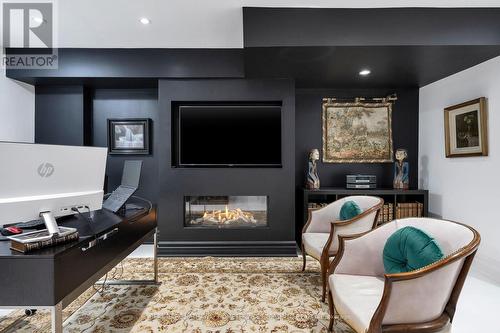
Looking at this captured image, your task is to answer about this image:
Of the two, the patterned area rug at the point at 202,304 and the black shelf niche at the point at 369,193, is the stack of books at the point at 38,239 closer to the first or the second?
the patterned area rug at the point at 202,304

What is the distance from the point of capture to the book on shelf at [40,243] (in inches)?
47.1

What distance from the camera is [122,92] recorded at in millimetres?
3904

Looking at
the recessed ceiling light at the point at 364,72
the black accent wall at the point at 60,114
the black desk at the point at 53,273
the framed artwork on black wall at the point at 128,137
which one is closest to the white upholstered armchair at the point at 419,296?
the black desk at the point at 53,273

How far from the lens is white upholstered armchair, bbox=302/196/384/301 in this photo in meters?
2.23

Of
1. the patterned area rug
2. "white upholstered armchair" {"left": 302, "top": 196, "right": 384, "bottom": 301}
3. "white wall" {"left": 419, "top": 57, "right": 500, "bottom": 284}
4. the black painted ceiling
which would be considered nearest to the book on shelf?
the patterned area rug

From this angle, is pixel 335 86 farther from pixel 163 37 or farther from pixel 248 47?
pixel 163 37

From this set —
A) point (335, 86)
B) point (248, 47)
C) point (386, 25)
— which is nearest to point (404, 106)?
point (335, 86)

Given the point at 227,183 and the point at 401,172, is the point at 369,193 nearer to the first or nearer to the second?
the point at 401,172

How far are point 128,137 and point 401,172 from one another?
13.5 feet

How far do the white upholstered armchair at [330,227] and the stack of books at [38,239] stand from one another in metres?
1.87

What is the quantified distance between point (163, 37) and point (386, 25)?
243 centimetres

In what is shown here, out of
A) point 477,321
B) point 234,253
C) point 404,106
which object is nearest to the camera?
point 477,321

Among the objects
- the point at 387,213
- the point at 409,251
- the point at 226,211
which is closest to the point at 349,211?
the point at 409,251

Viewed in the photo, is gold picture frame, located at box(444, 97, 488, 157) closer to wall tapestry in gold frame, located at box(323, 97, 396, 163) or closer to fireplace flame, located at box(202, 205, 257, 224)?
wall tapestry in gold frame, located at box(323, 97, 396, 163)
